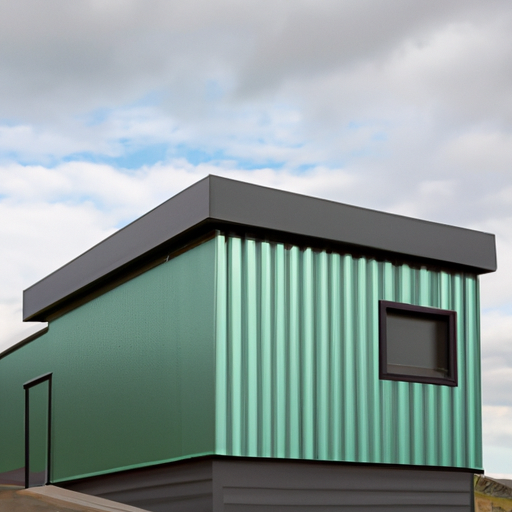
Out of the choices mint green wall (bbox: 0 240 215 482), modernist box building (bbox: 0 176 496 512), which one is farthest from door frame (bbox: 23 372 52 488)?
modernist box building (bbox: 0 176 496 512)

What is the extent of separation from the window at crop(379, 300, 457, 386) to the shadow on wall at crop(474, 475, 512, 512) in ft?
16.4

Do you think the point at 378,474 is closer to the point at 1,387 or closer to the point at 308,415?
the point at 308,415

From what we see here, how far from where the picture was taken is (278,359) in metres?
9.37

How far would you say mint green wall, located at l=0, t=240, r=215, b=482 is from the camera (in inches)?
363

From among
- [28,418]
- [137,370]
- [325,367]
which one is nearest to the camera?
[325,367]

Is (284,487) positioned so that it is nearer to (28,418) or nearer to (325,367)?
(325,367)

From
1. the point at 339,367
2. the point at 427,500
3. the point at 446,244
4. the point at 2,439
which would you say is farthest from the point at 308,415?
the point at 2,439

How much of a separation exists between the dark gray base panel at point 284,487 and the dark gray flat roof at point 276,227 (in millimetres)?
2493

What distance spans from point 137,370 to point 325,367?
2.33m

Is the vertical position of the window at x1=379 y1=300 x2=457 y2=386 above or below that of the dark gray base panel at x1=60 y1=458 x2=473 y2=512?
above

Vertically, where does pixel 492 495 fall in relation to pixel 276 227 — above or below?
below

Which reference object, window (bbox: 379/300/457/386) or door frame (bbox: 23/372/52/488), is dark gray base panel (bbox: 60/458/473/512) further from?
door frame (bbox: 23/372/52/488)

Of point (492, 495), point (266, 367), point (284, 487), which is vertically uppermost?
point (266, 367)

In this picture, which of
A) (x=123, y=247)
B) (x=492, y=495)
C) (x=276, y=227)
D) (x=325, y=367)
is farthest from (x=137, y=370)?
(x=492, y=495)
